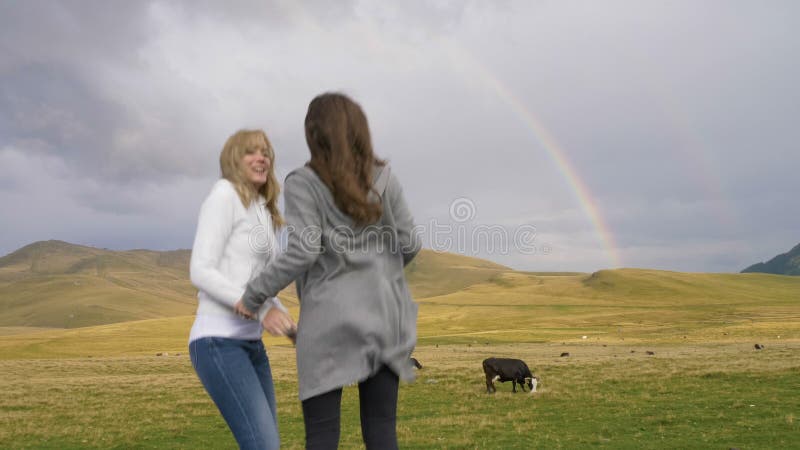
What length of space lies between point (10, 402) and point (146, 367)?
1720cm

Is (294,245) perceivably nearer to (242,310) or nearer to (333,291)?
(333,291)

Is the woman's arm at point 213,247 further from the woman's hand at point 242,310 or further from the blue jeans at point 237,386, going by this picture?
the blue jeans at point 237,386

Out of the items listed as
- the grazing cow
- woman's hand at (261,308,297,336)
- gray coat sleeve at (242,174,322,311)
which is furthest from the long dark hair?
the grazing cow

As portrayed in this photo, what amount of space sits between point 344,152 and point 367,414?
4.77 feet

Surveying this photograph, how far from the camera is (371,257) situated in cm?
329

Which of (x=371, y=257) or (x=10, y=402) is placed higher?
(x=371, y=257)

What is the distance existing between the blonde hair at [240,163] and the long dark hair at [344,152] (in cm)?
65

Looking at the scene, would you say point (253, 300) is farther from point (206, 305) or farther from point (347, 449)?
point (347, 449)

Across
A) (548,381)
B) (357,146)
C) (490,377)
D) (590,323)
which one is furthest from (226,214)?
(590,323)

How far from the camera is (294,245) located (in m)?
3.15

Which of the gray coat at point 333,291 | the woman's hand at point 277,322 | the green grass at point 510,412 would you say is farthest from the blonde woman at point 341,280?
the green grass at point 510,412

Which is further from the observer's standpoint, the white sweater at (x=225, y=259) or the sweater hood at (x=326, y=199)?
the white sweater at (x=225, y=259)

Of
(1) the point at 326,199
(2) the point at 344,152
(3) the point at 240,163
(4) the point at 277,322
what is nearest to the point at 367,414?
(4) the point at 277,322

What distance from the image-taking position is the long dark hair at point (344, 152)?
3.21 m
